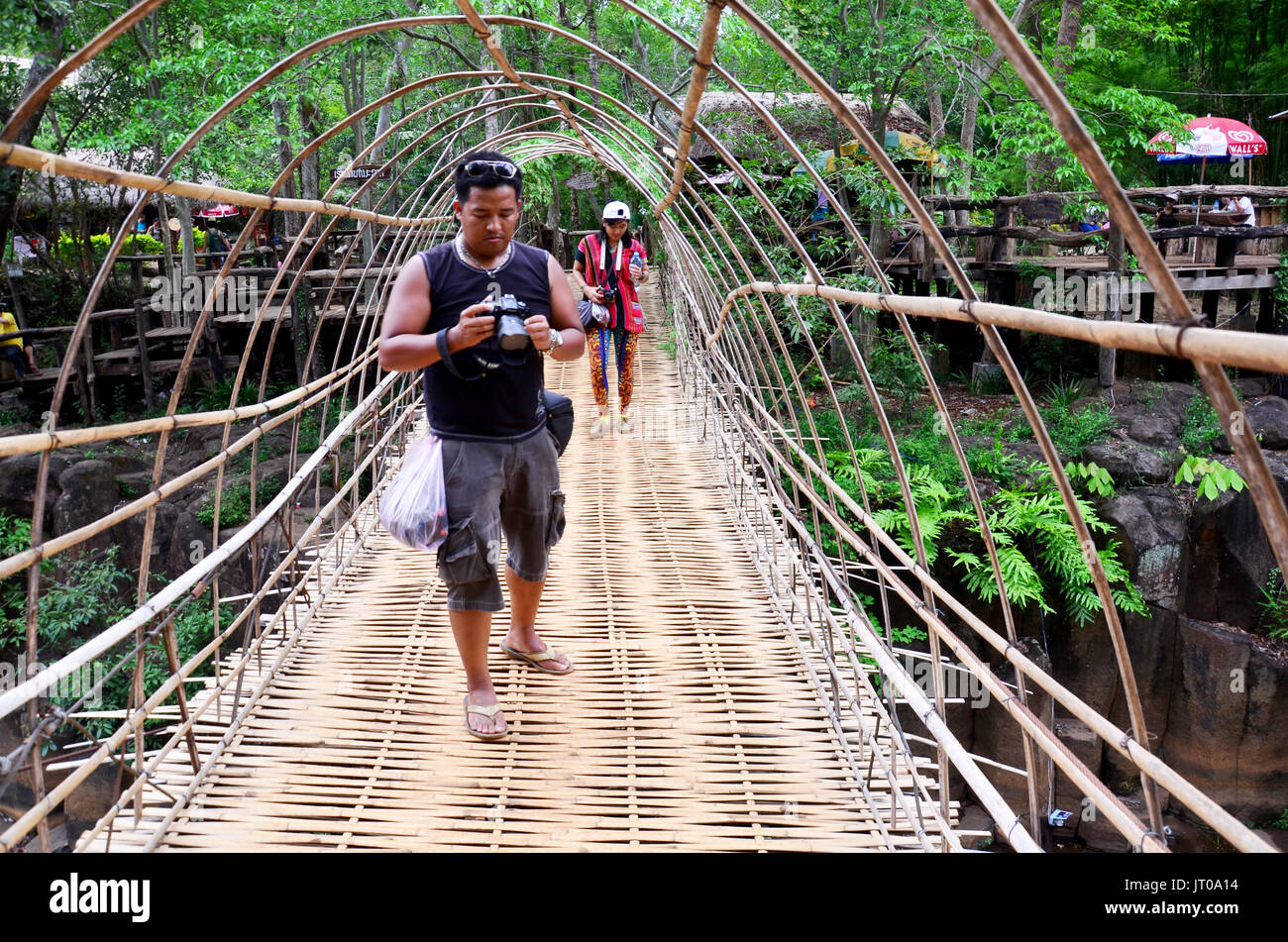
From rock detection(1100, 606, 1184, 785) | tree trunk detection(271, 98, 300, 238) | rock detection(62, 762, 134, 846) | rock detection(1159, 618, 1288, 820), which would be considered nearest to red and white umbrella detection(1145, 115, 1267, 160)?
rock detection(1100, 606, 1184, 785)

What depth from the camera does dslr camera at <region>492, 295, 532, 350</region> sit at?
2.23 m

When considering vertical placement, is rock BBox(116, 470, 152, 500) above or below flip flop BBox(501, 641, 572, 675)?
below

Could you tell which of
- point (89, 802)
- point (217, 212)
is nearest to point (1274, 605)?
point (89, 802)

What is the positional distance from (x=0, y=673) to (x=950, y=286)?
8965 mm

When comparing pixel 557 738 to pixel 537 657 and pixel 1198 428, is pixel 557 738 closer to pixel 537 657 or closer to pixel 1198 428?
pixel 537 657

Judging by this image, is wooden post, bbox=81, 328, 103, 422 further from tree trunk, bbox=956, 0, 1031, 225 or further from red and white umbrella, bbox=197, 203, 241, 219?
tree trunk, bbox=956, 0, 1031, 225

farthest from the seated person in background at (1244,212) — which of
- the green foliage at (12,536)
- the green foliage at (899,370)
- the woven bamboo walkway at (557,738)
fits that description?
the green foliage at (12,536)

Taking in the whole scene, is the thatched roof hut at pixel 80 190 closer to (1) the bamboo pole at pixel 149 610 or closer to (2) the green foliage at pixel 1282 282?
(1) the bamboo pole at pixel 149 610

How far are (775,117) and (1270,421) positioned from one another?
482 centimetres

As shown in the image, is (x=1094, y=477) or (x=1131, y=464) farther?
(x=1131, y=464)

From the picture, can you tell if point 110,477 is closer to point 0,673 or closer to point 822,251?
point 0,673

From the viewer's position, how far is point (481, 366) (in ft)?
7.64

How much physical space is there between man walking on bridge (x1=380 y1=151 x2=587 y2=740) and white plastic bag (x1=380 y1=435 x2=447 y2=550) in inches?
1.1

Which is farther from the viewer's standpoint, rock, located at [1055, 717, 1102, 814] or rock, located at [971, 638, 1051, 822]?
rock, located at [1055, 717, 1102, 814]
